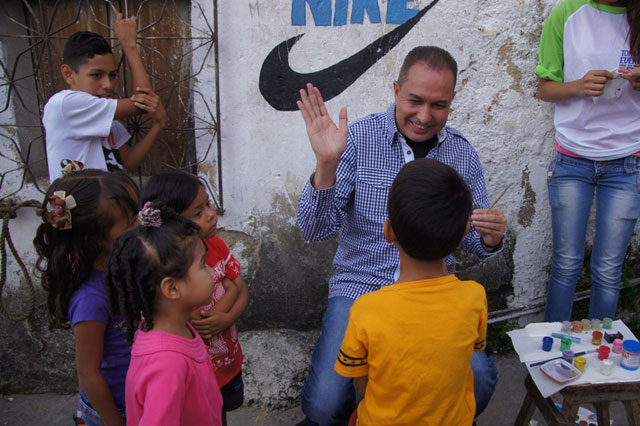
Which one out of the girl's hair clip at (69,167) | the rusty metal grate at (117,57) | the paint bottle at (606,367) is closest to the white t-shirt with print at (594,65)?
the paint bottle at (606,367)

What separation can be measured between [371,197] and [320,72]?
2.90ft

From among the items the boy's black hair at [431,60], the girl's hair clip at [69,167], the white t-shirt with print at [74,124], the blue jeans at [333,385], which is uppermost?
the boy's black hair at [431,60]

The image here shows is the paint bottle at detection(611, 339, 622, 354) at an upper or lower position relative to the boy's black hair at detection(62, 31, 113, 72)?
lower

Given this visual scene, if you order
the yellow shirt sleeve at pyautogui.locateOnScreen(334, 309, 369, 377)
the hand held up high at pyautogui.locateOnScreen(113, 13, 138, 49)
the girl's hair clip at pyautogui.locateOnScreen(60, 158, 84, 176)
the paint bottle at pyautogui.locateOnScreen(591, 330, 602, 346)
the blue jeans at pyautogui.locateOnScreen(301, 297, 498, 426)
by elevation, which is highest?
the hand held up high at pyautogui.locateOnScreen(113, 13, 138, 49)

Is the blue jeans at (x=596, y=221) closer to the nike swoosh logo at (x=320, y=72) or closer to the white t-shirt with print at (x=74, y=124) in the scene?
the nike swoosh logo at (x=320, y=72)

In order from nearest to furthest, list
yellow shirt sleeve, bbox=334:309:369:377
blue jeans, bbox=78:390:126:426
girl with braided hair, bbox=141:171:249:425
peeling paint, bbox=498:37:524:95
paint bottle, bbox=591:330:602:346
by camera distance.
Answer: yellow shirt sleeve, bbox=334:309:369:377 < blue jeans, bbox=78:390:126:426 < girl with braided hair, bbox=141:171:249:425 < paint bottle, bbox=591:330:602:346 < peeling paint, bbox=498:37:524:95

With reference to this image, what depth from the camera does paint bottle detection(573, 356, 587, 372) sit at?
5.80ft

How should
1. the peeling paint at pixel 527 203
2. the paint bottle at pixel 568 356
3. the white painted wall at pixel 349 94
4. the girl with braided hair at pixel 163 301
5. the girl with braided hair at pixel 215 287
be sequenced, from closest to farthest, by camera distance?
the girl with braided hair at pixel 163 301, the girl with braided hair at pixel 215 287, the paint bottle at pixel 568 356, the white painted wall at pixel 349 94, the peeling paint at pixel 527 203

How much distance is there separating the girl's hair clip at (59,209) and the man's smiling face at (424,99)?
1.25 meters

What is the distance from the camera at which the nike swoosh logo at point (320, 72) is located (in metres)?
2.46

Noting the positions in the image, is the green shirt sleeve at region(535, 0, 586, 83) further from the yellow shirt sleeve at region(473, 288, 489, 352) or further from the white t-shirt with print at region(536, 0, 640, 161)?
the yellow shirt sleeve at region(473, 288, 489, 352)

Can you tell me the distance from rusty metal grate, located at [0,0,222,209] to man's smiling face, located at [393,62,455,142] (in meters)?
1.03

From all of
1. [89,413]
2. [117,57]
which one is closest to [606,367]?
[89,413]

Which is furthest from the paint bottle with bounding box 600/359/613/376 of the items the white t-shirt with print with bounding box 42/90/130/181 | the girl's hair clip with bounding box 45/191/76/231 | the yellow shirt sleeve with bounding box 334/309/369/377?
the white t-shirt with print with bounding box 42/90/130/181
